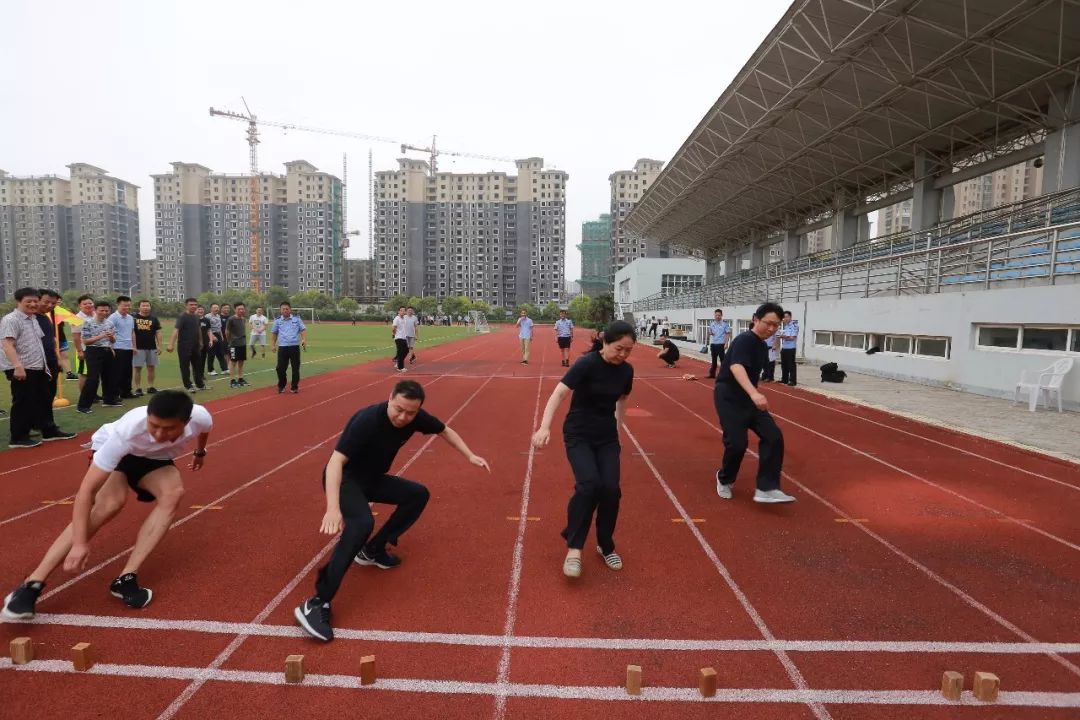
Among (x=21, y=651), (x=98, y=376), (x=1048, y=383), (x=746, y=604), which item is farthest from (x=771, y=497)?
(x=98, y=376)

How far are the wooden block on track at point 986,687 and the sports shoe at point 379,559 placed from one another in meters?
3.14

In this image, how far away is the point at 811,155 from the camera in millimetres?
28047

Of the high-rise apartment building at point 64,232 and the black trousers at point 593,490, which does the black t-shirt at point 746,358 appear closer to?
the black trousers at point 593,490

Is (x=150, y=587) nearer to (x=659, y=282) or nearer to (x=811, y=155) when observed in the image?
(x=811, y=155)

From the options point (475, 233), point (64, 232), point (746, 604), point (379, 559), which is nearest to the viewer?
point (746, 604)

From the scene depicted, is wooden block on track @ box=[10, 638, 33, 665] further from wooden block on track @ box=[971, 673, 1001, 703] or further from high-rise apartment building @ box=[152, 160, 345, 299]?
high-rise apartment building @ box=[152, 160, 345, 299]

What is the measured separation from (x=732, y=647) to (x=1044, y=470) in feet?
18.2

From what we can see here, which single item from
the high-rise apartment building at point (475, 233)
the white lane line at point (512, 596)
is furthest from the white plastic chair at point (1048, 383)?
the high-rise apartment building at point (475, 233)

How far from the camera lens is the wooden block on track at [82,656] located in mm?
2574

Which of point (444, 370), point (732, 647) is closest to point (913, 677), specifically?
point (732, 647)

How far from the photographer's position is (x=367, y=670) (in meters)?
2.50

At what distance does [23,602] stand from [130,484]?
727 millimetres

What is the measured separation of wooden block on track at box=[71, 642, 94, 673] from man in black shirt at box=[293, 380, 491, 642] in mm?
885

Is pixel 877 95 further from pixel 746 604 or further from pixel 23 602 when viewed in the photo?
pixel 23 602
